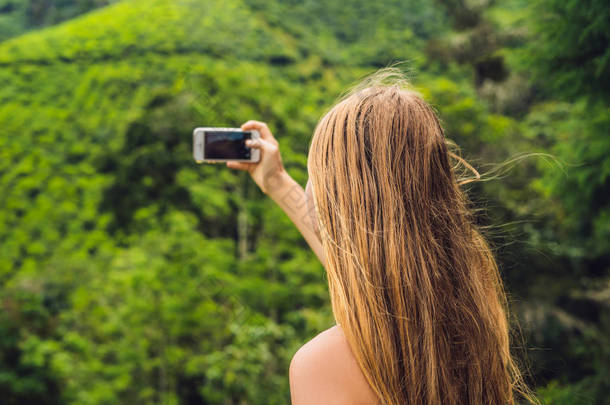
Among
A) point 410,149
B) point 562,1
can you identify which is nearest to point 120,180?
point 562,1

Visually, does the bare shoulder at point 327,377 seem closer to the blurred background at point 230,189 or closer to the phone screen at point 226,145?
the blurred background at point 230,189

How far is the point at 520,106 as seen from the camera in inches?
521

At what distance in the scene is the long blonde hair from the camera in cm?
81

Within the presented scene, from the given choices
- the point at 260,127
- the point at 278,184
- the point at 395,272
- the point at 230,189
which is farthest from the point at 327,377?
the point at 230,189

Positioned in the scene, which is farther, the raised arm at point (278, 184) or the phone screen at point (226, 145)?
the phone screen at point (226, 145)

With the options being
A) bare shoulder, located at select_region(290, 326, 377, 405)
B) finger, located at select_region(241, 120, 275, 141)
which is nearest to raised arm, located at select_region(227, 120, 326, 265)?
finger, located at select_region(241, 120, 275, 141)

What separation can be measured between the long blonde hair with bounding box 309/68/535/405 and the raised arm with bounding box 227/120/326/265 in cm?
44

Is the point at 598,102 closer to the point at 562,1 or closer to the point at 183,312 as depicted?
the point at 562,1

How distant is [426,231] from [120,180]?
1323 cm

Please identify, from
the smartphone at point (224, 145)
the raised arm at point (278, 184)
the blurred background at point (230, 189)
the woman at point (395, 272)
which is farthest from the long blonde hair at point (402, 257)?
the smartphone at point (224, 145)

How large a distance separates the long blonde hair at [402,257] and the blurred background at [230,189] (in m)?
0.33

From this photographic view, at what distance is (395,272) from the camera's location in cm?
83

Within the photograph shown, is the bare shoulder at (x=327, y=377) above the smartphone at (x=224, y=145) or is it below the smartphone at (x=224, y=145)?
below

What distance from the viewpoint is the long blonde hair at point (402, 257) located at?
0.81 m
